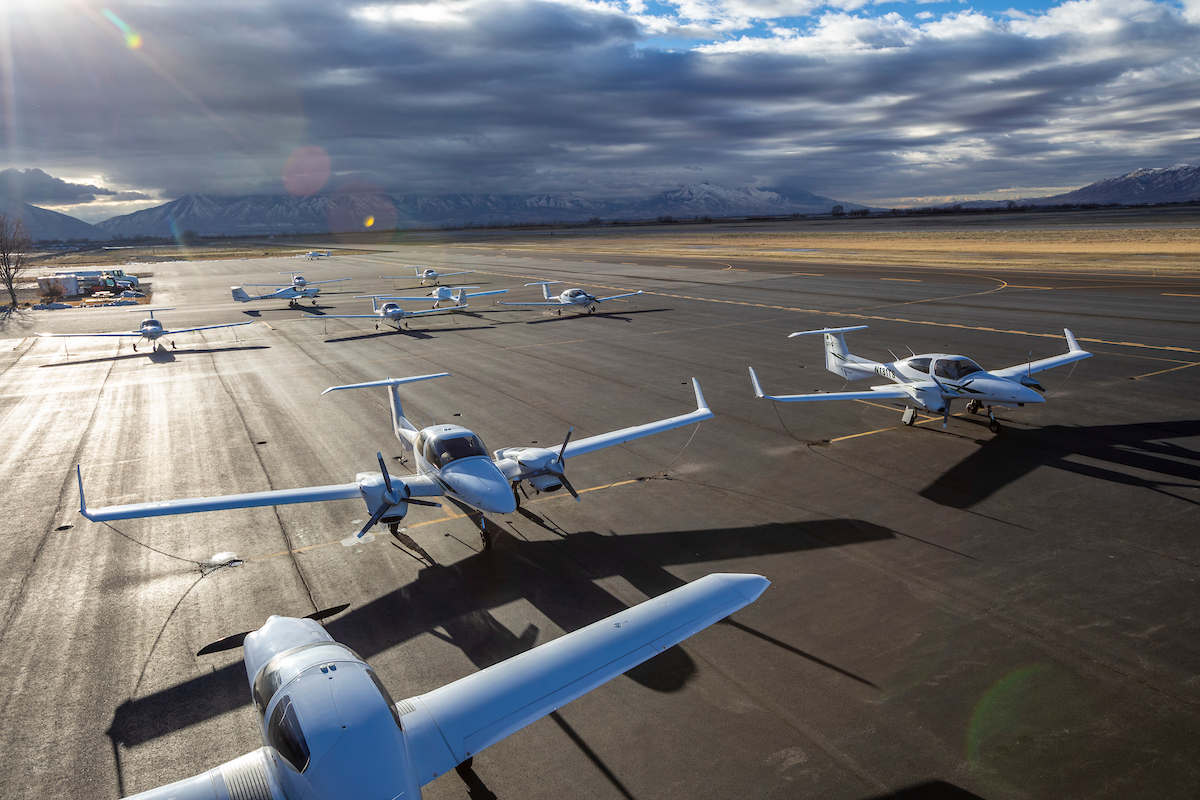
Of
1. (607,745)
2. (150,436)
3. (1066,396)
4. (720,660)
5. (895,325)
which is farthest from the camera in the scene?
(895,325)

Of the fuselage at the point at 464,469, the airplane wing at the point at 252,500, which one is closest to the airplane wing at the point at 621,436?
the fuselage at the point at 464,469

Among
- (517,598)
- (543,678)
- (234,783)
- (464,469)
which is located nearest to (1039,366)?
(517,598)

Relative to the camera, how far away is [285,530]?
15758 mm

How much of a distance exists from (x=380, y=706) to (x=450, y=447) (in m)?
8.19

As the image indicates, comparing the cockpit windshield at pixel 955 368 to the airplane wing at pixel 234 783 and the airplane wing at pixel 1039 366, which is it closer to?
the airplane wing at pixel 1039 366

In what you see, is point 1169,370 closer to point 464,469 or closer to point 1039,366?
point 1039,366

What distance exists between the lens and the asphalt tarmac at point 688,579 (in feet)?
28.5

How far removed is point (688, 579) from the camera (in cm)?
1302

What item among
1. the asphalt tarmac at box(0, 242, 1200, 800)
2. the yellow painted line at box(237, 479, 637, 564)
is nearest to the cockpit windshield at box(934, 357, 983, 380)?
the asphalt tarmac at box(0, 242, 1200, 800)

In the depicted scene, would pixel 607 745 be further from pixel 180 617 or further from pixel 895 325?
pixel 895 325

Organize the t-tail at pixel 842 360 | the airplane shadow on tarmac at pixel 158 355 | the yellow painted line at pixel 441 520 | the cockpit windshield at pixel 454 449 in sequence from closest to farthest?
1. the cockpit windshield at pixel 454 449
2. the yellow painted line at pixel 441 520
3. the t-tail at pixel 842 360
4. the airplane shadow on tarmac at pixel 158 355

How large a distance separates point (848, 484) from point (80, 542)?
67.7ft

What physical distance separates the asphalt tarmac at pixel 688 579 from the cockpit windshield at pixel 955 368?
2.32m

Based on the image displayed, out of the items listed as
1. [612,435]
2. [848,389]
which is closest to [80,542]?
[612,435]
